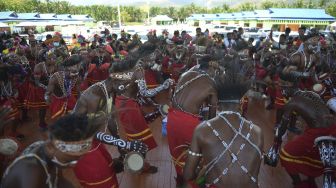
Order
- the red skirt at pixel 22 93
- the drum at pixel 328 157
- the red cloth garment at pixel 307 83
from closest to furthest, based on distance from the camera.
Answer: the drum at pixel 328 157, the red cloth garment at pixel 307 83, the red skirt at pixel 22 93

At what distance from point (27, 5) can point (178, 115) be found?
50977mm

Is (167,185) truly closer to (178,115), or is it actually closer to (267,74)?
(178,115)

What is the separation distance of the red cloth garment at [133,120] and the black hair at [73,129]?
219 cm

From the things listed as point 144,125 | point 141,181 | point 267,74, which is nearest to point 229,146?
point 144,125

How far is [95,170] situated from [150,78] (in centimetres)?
459

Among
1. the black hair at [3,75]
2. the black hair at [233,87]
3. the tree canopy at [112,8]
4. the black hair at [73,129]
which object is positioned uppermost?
the tree canopy at [112,8]

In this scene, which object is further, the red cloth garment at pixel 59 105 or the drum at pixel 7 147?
the red cloth garment at pixel 59 105

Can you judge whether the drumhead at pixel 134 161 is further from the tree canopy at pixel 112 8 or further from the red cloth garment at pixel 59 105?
the tree canopy at pixel 112 8

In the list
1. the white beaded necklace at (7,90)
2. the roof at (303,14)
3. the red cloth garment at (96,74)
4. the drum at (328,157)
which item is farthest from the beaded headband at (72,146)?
the roof at (303,14)

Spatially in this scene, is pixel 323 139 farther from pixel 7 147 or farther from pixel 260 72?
pixel 260 72

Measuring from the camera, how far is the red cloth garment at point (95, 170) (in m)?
3.32

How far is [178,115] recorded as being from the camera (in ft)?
12.2

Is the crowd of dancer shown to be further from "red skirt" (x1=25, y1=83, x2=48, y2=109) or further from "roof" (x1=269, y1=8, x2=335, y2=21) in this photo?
"roof" (x1=269, y1=8, x2=335, y2=21)

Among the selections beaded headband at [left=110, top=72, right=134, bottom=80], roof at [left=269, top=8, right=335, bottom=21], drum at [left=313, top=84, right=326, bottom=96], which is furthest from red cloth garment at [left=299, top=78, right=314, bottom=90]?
roof at [left=269, top=8, right=335, bottom=21]
